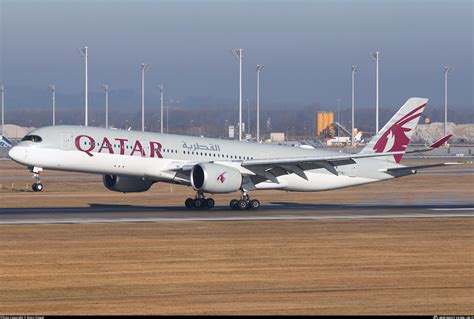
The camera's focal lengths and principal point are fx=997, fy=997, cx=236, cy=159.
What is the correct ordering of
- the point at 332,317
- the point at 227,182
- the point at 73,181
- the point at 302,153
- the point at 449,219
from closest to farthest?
the point at 332,317 → the point at 449,219 → the point at 227,182 → the point at 302,153 → the point at 73,181

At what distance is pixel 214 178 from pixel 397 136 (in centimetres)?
1289

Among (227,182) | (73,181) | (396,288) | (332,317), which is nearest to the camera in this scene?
(332,317)

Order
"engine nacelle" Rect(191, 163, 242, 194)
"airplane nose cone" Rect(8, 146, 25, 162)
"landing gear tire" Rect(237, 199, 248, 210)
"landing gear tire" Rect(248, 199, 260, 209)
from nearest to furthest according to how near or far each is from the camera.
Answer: "engine nacelle" Rect(191, 163, 242, 194), "airplane nose cone" Rect(8, 146, 25, 162), "landing gear tire" Rect(237, 199, 248, 210), "landing gear tire" Rect(248, 199, 260, 209)

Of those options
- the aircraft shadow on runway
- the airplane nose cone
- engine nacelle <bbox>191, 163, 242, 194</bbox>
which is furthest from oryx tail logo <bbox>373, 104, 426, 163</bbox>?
the airplane nose cone

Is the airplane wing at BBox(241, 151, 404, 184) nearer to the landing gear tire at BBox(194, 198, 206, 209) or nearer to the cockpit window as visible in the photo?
the landing gear tire at BBox(194, 198, 206, 209)

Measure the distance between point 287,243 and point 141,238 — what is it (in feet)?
17.2

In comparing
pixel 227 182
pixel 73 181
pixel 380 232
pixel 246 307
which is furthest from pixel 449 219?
pixel 73 181

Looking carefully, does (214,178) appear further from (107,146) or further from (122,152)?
(107,146)

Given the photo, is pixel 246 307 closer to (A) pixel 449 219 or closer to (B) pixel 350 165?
(A) pixel 449 219

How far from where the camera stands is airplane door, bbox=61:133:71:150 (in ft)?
159

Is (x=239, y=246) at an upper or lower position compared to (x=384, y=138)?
lower

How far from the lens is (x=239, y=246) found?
33531 mm

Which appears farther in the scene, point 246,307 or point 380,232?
point 380,232

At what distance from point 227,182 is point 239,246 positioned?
49.5 ft
